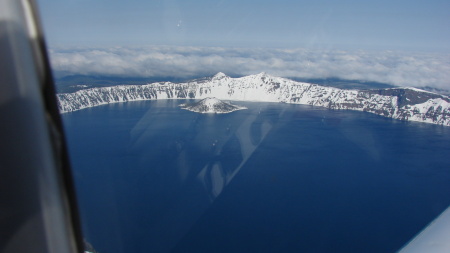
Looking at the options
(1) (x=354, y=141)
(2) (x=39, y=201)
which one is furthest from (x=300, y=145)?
(2) (x=39, y=201)

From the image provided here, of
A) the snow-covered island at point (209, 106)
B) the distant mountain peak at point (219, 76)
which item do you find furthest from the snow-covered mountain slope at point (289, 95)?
the snow-covered island at point (209, 106)

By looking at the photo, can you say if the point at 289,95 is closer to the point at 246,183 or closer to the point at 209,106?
the point at 209,106

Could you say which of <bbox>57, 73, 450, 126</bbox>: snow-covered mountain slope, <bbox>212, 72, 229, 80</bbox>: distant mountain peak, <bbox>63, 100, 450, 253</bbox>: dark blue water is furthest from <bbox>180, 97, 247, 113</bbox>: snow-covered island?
<bbox>212, 72, 229, 80</bbox>: distant mountain peak

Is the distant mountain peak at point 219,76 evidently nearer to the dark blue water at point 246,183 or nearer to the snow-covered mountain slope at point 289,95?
the snow-covered mountain slope at point 289,95

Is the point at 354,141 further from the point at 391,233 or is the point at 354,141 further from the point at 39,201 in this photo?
the point at 39,201

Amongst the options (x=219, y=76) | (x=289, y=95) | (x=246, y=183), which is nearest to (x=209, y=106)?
(x=219, y=76)

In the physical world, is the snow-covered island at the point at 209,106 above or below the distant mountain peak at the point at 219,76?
below
